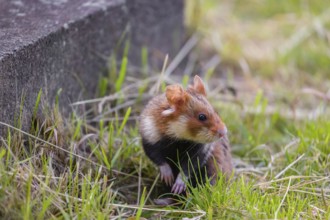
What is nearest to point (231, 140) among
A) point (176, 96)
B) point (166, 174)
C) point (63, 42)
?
point (166, 174)

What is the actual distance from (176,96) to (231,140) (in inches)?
54.1

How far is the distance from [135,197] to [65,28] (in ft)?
4.05

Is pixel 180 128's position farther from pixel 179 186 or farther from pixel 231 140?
pixel 231 140

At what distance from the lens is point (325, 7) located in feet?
26.1

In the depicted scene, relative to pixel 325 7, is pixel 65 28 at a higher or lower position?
higher

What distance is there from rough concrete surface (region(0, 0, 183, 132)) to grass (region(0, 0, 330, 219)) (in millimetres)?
128

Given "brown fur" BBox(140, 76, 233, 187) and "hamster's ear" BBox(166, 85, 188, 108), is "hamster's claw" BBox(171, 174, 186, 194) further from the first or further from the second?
"hamster's ear" BBox(166, 85, 188, 108)

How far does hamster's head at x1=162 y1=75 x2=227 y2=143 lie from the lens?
11.9 ft

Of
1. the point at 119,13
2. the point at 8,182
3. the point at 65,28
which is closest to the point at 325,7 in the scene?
the point at 119,13

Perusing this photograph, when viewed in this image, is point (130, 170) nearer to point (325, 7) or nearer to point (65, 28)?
point (65, 28)

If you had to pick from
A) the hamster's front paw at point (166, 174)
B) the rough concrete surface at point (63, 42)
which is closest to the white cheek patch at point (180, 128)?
the hamster's front paw at point (166, 174)

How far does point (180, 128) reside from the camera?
3656 millimetres

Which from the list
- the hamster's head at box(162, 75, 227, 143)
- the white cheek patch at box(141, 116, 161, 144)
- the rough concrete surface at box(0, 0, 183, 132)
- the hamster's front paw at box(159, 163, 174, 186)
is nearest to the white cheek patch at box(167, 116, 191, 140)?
the hamster's head at box(162, 75, 227, 143)

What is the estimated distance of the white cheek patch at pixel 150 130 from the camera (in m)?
3.76
